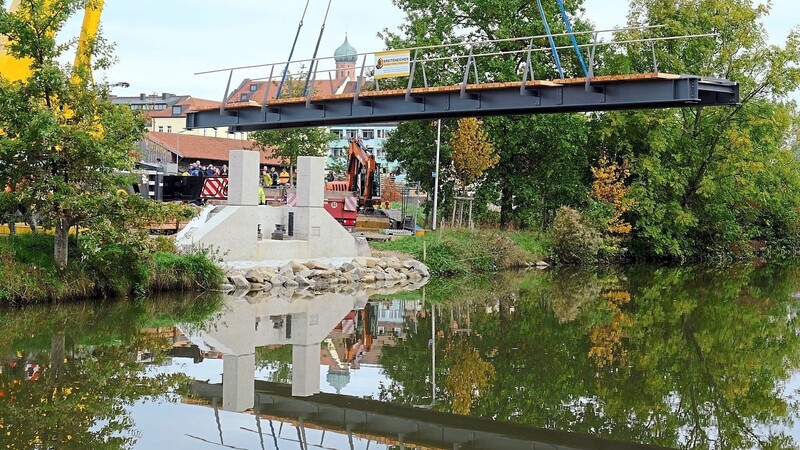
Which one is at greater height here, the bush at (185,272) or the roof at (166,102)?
the roof at (166,102)

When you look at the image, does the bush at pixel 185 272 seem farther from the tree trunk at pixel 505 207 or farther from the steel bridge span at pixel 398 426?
the tree trunk at pixel 505 207

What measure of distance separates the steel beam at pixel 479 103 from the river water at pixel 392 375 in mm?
5180

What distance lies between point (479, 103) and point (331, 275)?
21.7 ft

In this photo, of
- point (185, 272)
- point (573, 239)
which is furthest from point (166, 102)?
point (185, 272)

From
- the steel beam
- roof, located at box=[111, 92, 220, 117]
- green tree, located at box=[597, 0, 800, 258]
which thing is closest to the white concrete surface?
the steel beam

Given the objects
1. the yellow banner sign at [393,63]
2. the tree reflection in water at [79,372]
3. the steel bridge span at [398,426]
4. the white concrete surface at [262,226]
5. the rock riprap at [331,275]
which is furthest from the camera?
the yellow banner sign at [393,63]

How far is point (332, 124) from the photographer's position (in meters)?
32.6

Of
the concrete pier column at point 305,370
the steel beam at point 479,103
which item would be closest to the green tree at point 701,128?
the steel beam at point 479,103

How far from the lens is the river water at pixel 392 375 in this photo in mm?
10711

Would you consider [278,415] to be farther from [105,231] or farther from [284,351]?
[105,231]

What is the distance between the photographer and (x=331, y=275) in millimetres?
29516

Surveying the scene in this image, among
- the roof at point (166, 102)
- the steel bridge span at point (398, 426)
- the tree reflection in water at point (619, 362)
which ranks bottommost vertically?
the steel bridge span at point (398, 426)

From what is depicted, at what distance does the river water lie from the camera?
10.7 metres

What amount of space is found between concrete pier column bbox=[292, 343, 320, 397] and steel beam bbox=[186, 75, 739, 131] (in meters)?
11.8
